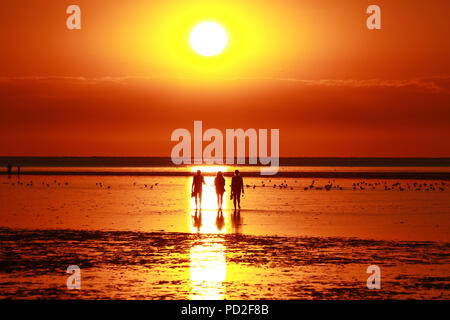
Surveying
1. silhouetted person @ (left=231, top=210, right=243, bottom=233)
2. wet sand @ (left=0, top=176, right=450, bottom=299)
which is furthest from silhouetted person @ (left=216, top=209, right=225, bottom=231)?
silhouetted person @ (left=231, top=210, right=243, bottom=233)

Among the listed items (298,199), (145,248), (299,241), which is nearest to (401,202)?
(298,199)

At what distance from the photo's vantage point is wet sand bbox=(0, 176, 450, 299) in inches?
576

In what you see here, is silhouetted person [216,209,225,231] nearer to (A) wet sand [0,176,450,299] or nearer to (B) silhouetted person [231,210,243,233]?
(A) wet sand [0,176,450,299]

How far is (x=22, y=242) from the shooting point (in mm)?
21750

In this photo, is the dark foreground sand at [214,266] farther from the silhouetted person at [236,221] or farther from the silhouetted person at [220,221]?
the silhouetted person at [220,221]

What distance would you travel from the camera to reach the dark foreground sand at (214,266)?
1434 cm

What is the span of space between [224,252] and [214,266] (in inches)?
100

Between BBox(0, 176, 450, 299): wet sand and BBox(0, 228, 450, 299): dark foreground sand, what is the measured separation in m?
0.03

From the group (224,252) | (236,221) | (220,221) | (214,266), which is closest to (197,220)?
(220,221)

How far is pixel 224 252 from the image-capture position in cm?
2002

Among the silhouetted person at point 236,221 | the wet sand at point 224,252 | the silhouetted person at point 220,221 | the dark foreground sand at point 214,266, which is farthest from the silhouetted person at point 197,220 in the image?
the dark foreground sand at point 214,266

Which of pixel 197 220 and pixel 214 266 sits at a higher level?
pixel 197 220

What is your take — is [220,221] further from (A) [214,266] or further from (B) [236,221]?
(A) [214,266]

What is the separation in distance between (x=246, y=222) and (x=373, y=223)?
5121mm
